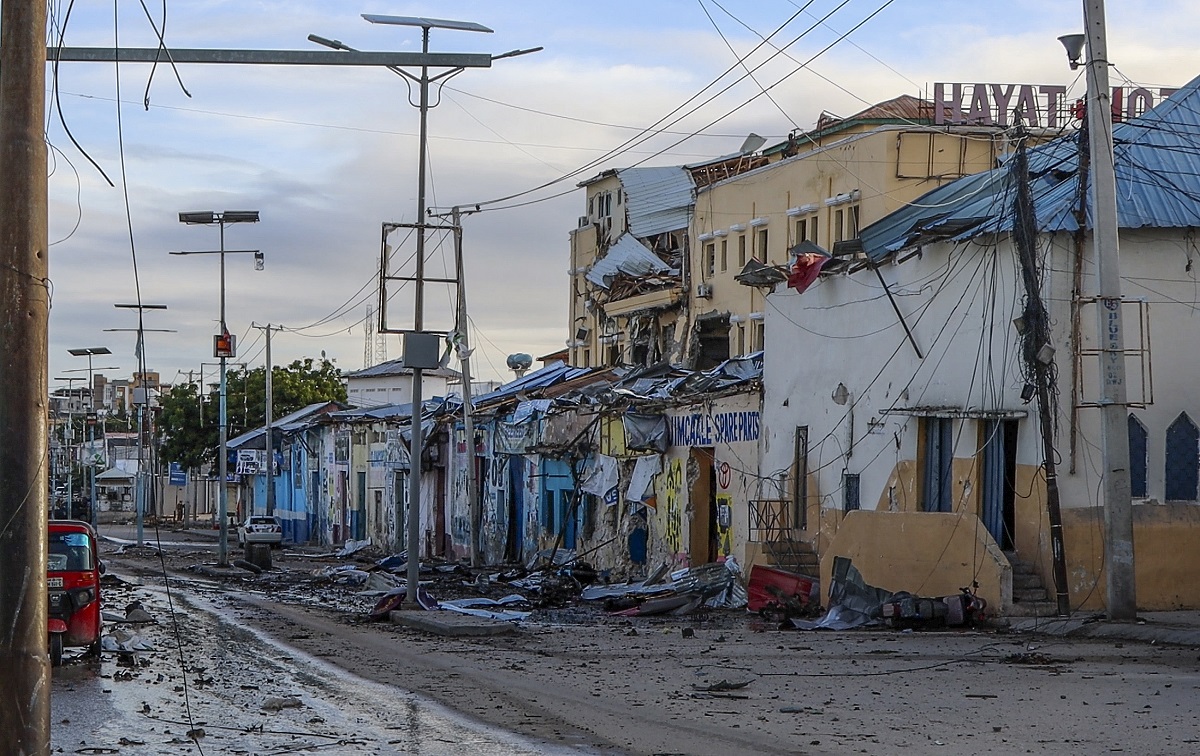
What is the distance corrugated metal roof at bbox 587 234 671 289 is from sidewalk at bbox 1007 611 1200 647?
35.7 metres

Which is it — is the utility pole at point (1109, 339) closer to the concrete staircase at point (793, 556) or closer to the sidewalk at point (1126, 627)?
the sidewalk at point (1126, 627)

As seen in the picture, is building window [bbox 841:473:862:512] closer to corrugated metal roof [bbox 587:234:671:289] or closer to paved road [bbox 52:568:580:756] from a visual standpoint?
paved road [bbox 52:568:580:756]

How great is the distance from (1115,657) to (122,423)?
552ft

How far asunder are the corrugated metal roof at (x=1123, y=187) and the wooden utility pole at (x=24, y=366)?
17.3 metres

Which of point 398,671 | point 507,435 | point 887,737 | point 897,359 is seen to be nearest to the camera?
point 887,737

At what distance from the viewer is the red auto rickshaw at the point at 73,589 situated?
15.6 metres

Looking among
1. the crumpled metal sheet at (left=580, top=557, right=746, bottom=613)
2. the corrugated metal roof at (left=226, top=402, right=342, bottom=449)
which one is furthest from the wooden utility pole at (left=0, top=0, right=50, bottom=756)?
the corrugated metal roof at (left=226, top=402, right=342, bottom=449)

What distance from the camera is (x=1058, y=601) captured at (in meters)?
20.8

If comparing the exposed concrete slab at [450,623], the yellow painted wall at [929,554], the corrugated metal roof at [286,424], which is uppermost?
the corrugated metal roof at [286,424]

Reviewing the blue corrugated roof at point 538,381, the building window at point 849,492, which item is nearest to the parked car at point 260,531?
the blue corrugated roof at point 538,381

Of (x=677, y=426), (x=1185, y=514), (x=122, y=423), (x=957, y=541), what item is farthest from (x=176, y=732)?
(x=122, y=423)

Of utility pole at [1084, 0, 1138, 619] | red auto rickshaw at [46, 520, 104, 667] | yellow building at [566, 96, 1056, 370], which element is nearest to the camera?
red auto rickshaw at [46, 520, 104, 667]

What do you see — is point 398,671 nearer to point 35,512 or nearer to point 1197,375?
point 35,512

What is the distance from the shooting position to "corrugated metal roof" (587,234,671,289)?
55.4 metres
